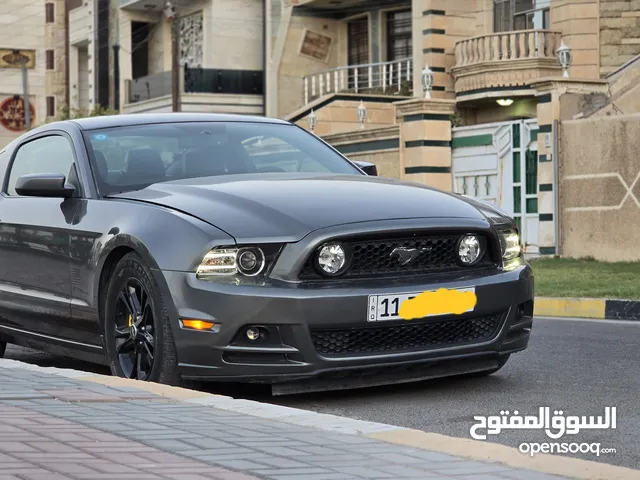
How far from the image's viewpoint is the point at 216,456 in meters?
4.58

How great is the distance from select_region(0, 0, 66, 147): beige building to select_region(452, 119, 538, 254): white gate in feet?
135

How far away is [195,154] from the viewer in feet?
25.3

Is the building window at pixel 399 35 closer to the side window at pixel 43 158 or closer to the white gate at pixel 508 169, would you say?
the white gate at pixel 508 169

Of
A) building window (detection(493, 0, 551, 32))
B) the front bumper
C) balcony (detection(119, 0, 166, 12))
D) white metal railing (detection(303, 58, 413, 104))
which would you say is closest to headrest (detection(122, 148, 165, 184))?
the front bumper

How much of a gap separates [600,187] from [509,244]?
43.4 feet

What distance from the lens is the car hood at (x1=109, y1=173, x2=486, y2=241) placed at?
642cm

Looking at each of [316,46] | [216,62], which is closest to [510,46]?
[316,46]

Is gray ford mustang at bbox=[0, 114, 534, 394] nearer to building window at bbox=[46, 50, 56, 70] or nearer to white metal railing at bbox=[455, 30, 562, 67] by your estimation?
white metal railing at bbox=[455, 30, 562, 67]

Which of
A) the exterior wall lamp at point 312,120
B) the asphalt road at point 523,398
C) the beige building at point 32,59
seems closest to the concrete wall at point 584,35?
the exterior wall lamp at point 312,120

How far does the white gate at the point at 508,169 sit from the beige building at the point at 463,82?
0.07 feet

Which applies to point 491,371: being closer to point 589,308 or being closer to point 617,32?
point 589,308

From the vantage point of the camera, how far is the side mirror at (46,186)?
749cm

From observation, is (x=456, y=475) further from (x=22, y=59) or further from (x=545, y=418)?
(x=22, y=59)

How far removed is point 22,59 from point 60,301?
5904 cm
